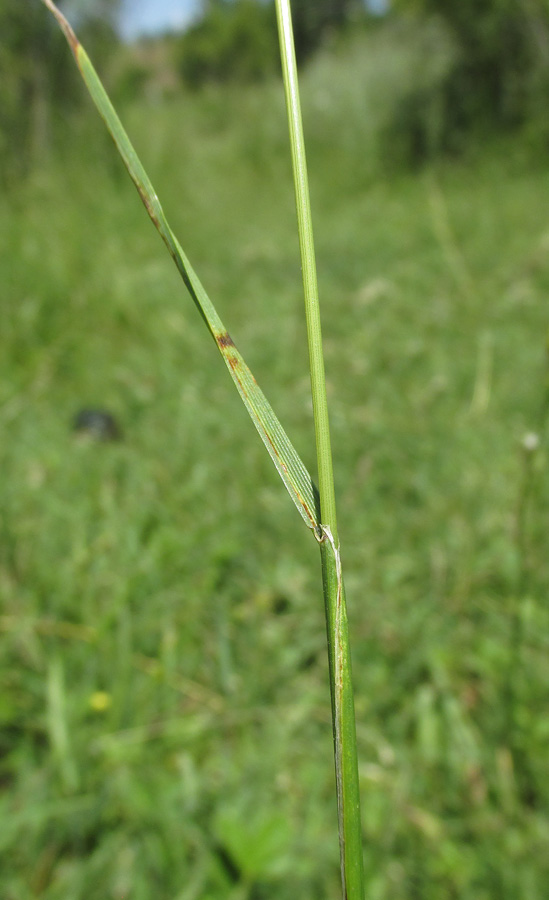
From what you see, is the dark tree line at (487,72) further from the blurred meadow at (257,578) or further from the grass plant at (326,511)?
the grass plant at (326,511)

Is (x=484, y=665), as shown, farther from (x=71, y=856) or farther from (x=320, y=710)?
(x=71, y=856)

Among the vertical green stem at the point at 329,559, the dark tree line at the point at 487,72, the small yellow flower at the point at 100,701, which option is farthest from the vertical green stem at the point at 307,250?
the dark tree line at the point at 487,72

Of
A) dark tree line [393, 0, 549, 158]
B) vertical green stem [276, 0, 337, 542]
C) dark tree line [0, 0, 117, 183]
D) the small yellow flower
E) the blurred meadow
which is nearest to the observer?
vertical green stem [276, 0, 337, 542]

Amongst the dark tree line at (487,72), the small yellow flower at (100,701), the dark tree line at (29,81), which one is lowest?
the small yellow flower at (100,701)

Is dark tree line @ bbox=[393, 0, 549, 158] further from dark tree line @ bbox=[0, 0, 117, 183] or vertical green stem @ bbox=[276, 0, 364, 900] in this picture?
vertical green stem @ bbox=[276, 0, 364, 900]

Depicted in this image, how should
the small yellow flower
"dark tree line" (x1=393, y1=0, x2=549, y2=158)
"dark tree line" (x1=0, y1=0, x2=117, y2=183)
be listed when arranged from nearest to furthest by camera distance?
1. the small yellow flower
2. "dark tree line" (x1=0, y1=0, x2=117, y2=183)
3. "dark tree line" (x1=393, y1=0, x2=549, y2=158)

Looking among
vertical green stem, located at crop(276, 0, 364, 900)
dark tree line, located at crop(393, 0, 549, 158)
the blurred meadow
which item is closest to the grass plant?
vertical green stem, located at crop(276, 0, 364, 900)

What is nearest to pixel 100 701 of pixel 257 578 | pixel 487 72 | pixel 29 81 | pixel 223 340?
pixel 257 578
